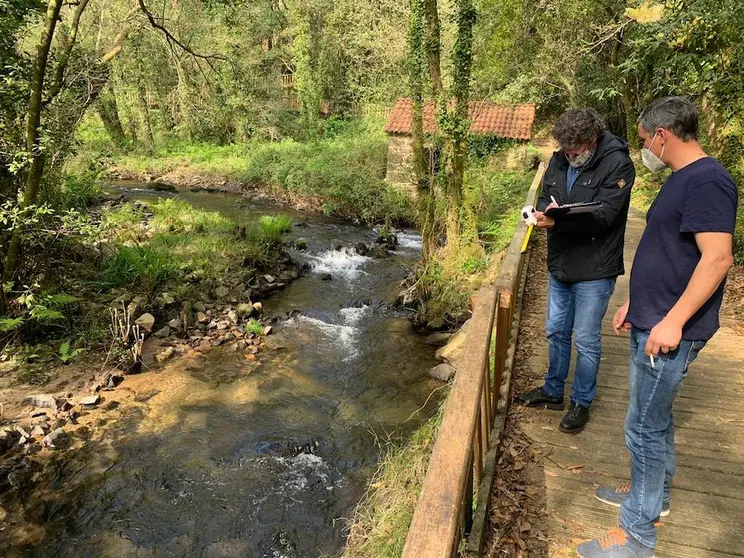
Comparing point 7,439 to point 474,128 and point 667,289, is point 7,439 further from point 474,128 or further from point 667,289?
point 474,128


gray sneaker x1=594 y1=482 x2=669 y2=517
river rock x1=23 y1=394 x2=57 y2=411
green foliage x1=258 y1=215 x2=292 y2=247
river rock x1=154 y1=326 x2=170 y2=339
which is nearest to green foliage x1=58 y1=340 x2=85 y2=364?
river rock x1=23 y1=394 x2=57 y2=411

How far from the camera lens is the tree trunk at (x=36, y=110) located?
21.7ft

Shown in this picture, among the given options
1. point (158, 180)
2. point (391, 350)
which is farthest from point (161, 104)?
point (391, 350)

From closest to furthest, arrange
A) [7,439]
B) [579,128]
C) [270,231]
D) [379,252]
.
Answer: [579,128] < [7,439] < [270,231] < [379,252]

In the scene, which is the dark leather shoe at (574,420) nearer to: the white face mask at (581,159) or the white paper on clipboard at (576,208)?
the white paper on clipboard at (576,208)

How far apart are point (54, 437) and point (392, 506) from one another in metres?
4.44

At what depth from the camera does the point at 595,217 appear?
3217mm

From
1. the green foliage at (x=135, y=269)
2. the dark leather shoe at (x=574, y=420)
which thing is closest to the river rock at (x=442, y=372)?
the dark leather shoe at (x=574, y=420)

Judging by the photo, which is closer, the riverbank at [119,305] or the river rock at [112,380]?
the riverbank at [119,305]

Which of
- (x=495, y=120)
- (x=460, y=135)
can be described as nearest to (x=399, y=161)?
(x=495, y=120)

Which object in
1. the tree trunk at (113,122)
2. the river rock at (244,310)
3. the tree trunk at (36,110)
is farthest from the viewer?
the tree trunk at (113,122)

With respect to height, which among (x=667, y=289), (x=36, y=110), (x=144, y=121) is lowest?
(x=667, y=289)

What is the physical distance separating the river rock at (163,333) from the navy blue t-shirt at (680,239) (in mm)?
8150

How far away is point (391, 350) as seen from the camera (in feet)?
29.2
